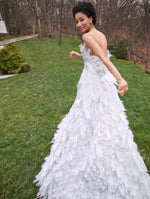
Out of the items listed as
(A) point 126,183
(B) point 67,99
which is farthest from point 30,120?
(A) point 126,183

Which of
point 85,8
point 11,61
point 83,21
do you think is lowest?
point 11,61

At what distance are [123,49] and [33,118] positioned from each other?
12998 mm

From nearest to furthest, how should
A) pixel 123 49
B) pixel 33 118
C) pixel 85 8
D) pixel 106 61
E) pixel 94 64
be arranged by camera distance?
pixel 106 61
pixel 85 8
pixel 94 64
pixel 33 118
pixel 123 49

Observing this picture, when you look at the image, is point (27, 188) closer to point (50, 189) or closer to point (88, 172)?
point (50, 189)

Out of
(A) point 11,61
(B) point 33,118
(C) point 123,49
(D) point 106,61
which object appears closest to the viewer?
(D) point 106,61

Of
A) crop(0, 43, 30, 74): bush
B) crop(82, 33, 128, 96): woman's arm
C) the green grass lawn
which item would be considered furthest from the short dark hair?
crop(0, 43, 30, 74): bush

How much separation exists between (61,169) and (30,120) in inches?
109

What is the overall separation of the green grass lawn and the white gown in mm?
951

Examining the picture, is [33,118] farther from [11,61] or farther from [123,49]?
[123,49]

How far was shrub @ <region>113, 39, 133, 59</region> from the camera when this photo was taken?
13.4m

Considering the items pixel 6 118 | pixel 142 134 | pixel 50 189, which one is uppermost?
pixel 50 189

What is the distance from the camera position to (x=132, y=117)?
4.33 meters

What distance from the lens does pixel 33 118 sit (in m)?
4.39

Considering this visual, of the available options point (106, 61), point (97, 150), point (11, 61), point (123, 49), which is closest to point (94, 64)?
point (106, 61)
